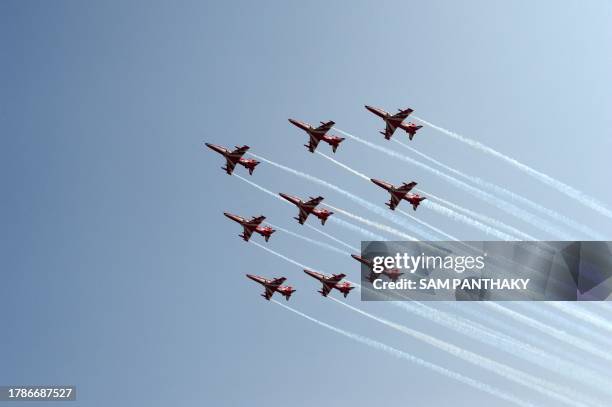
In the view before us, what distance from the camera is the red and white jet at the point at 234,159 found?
18406 cm

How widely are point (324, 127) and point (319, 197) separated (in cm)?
1211

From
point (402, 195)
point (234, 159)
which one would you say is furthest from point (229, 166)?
point (402, 195)

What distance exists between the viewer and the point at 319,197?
179 meters

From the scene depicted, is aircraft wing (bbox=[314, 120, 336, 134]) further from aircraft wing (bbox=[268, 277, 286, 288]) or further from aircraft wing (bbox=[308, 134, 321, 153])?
aircraft wing (bbox=[268, 277, 286, 288])

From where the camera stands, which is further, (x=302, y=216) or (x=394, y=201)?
(x=302, y=216)

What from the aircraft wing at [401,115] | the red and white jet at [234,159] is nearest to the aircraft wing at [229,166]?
the red and white jet at [234,159]

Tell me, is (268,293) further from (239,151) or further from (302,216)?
(239,151)

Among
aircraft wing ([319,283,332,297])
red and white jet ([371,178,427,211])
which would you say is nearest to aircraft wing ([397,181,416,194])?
red and white jet ([371,178,427,211])

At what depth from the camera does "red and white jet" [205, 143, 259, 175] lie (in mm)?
184062

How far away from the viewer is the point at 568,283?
536 feet

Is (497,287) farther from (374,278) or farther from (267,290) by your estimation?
(267,290)

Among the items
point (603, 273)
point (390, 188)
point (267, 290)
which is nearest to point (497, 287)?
point (603, 273)

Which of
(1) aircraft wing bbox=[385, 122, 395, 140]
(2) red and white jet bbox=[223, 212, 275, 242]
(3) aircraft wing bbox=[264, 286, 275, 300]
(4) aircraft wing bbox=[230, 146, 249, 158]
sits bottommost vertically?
(3) aircraft wing bbox=[264, 286, 275, 300]

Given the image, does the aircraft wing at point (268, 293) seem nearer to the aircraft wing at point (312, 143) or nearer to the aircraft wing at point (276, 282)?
the aircraft wing at point (276, 282)
